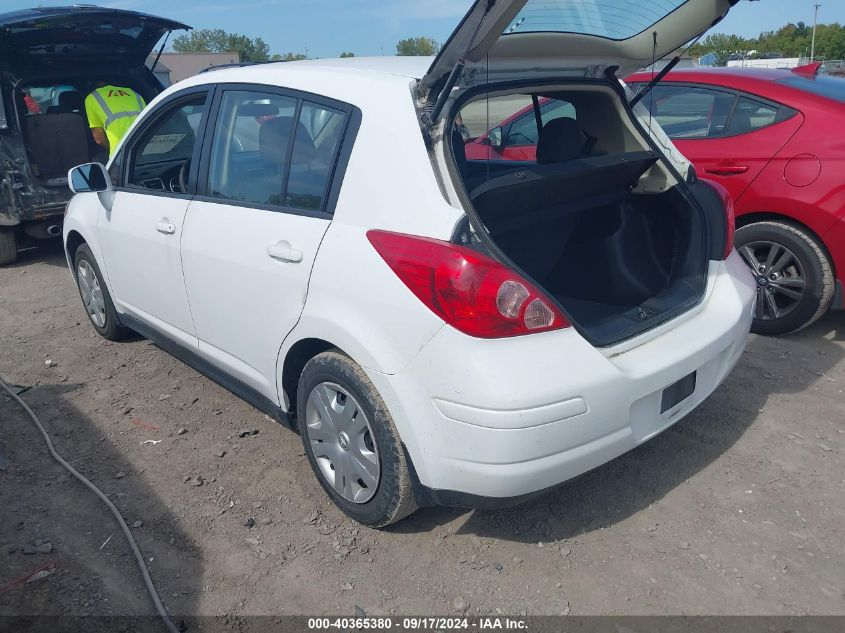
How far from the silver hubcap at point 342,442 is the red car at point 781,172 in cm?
315

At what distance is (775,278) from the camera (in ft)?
14.8

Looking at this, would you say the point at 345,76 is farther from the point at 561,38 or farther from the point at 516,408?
the point at 516,408

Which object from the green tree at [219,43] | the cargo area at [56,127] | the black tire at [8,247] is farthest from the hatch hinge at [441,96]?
the green tree at [219,43]

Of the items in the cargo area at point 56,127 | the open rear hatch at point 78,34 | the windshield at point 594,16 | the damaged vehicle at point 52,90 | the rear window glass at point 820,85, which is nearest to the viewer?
the windshield at point 594,16

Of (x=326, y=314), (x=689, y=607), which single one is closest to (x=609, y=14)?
(x=326, y=314)

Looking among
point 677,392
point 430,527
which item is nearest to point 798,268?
point 677,392

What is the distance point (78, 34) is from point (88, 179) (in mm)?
3215

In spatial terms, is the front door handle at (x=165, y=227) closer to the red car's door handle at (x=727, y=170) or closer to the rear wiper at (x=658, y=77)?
the rear wiper at (x=658, y=77)

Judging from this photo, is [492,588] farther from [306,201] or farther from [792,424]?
[792,424]

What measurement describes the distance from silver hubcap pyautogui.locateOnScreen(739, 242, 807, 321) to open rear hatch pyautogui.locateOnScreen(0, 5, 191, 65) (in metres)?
5.55

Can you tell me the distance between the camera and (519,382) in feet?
7.13

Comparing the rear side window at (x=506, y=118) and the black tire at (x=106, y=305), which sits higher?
the rear side window at (x=506, y=118)

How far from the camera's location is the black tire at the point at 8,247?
23.3 feet

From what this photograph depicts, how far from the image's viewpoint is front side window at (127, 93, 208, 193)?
3.71 meters
